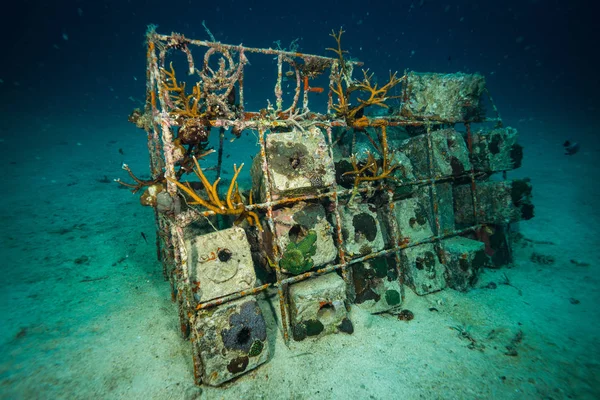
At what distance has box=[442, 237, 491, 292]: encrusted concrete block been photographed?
4.91 meters

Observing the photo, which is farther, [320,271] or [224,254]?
[320,271]

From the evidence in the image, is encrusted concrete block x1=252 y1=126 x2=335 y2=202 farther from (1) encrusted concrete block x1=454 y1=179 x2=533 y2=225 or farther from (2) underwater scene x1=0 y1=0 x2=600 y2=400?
(1) encrusted concrete block x1=454 y1=179 x2=533 y2=225

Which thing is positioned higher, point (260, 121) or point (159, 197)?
point (260, 121)

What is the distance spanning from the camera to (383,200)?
4980mm

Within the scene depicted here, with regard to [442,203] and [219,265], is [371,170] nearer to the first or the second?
[442,203]

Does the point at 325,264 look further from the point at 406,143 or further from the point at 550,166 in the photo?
the point at 550,166

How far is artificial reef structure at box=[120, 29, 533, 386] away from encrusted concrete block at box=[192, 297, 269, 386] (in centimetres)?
1

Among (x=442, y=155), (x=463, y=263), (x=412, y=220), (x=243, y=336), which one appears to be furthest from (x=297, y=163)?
(x=463, y=263)

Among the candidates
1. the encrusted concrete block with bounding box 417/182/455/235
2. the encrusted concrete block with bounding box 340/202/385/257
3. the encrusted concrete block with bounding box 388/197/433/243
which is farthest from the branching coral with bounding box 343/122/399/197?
the encrusted concrete block with bounding box 417/182/455/235

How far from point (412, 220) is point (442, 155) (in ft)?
6.18

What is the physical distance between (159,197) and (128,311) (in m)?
2.74

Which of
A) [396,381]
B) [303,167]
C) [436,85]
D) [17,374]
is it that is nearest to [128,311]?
[17,374]

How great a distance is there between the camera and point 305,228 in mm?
3945

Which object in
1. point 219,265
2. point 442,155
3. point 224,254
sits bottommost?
point 219,265
